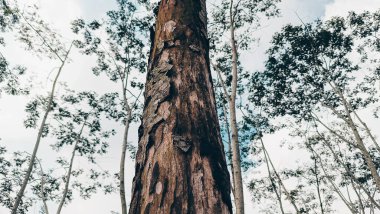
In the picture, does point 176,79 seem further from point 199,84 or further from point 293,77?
point 293,77

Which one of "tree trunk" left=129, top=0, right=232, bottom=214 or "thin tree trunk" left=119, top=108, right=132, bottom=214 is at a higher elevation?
"thin tree trunk" left=119, top=108, right=132, bottom=214

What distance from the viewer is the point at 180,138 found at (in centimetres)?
93

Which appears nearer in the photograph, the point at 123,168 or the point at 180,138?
the point at 180,138

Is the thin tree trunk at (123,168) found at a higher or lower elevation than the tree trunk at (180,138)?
higher

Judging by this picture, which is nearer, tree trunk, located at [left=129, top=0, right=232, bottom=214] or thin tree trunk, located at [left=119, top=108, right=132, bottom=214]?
tree trunk, located at [left=129, top=0, right=232, bottom=214]

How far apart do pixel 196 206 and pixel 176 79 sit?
509 mm

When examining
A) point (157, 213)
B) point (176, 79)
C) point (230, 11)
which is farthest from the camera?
point (230, 11)

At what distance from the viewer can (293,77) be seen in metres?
15.0

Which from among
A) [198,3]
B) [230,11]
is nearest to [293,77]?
[230,11]

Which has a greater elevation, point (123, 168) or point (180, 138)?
point (123, 168)

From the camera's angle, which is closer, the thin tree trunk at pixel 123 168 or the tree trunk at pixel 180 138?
the tree trunk at pixel 180 138

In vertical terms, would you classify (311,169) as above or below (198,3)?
above

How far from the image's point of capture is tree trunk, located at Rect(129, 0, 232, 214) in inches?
32.6

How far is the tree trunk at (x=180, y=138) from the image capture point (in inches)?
32.6
